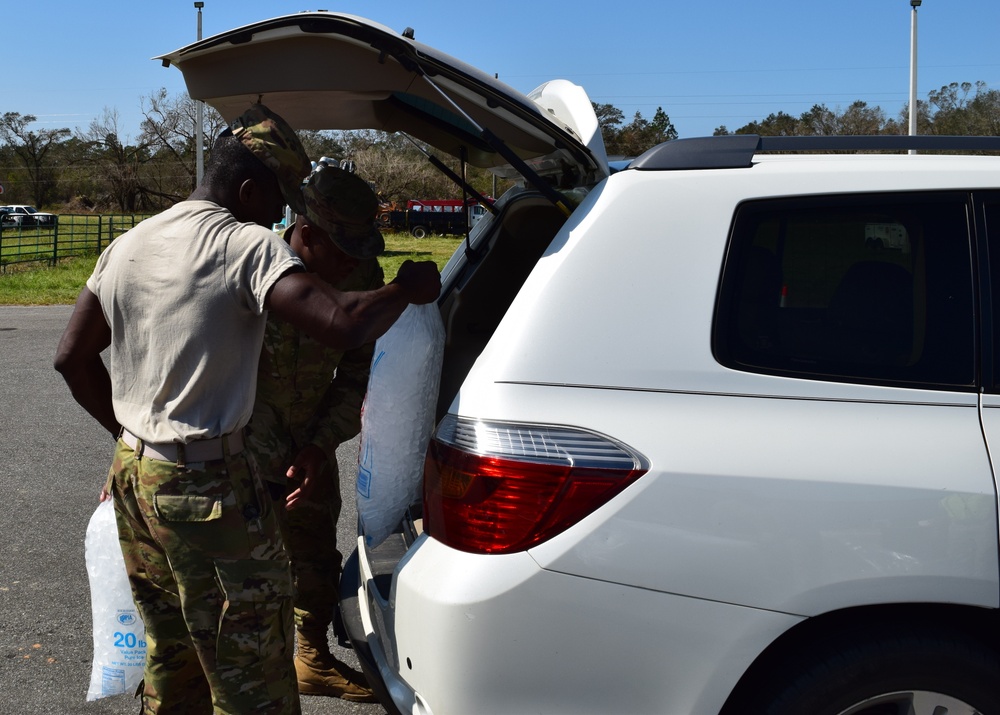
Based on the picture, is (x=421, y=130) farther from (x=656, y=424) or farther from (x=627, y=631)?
(x=627, y=631)

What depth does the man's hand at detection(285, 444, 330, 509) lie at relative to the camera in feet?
10.9

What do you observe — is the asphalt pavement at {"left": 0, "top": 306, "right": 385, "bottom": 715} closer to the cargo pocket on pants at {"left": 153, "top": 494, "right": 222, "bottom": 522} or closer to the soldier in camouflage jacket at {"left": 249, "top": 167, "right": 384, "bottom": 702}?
the soldier in camouflage jacket at {"left": 249, "top": 167, "right": 384, "bottom": 702}

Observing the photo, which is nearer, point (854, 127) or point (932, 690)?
point (932, 690)

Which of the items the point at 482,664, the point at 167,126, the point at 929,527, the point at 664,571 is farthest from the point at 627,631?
the point at 167,126

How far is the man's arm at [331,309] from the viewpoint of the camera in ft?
7.59

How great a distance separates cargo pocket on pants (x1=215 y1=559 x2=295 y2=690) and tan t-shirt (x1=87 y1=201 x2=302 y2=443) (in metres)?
0.36

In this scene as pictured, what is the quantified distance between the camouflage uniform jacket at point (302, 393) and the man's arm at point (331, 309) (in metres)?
0.80

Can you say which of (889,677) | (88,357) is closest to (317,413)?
(88,357)

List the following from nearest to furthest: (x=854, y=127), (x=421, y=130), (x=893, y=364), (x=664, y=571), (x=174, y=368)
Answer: (x=664, y=571), (x=893, y=364), (x=174, y=368), (x=421, y=130), (x=854, y=127)

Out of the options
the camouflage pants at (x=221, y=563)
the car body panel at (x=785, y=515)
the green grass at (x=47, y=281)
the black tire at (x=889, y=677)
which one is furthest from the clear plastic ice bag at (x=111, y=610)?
the green grass at (x=47, y=281)

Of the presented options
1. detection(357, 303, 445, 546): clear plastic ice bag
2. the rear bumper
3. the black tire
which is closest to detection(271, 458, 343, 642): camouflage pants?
the rear bumper

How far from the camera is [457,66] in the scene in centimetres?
240

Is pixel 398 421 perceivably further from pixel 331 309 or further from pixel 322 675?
pixel 322 675

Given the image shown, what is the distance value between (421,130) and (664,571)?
2025 mm
